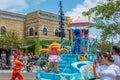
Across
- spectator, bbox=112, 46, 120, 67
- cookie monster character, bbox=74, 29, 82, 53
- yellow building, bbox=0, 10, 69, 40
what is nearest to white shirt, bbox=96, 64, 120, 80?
spectator, bbox=112, 46, 120, 67

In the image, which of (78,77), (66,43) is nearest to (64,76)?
(78,77)

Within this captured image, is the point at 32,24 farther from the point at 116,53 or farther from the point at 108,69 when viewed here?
the point at 108,69

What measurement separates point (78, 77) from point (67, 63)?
1404mm

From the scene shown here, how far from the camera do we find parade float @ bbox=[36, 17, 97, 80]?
41.9 feet

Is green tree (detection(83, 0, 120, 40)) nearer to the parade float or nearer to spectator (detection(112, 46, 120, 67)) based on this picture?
the parade float

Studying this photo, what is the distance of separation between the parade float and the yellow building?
2557 cm

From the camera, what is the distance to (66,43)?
15.3 m

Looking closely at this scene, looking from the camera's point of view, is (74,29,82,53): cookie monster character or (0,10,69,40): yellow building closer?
(74,29,82,53): cookie monster character

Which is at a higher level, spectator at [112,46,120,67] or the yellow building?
the yellow building

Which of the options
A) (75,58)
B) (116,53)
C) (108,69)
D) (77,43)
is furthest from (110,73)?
(77,43)

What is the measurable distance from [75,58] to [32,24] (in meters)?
28.2

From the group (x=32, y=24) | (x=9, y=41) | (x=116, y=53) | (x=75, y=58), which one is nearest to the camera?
(x=116, y=53)

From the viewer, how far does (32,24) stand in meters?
41.8

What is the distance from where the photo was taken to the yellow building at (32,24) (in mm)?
40228
